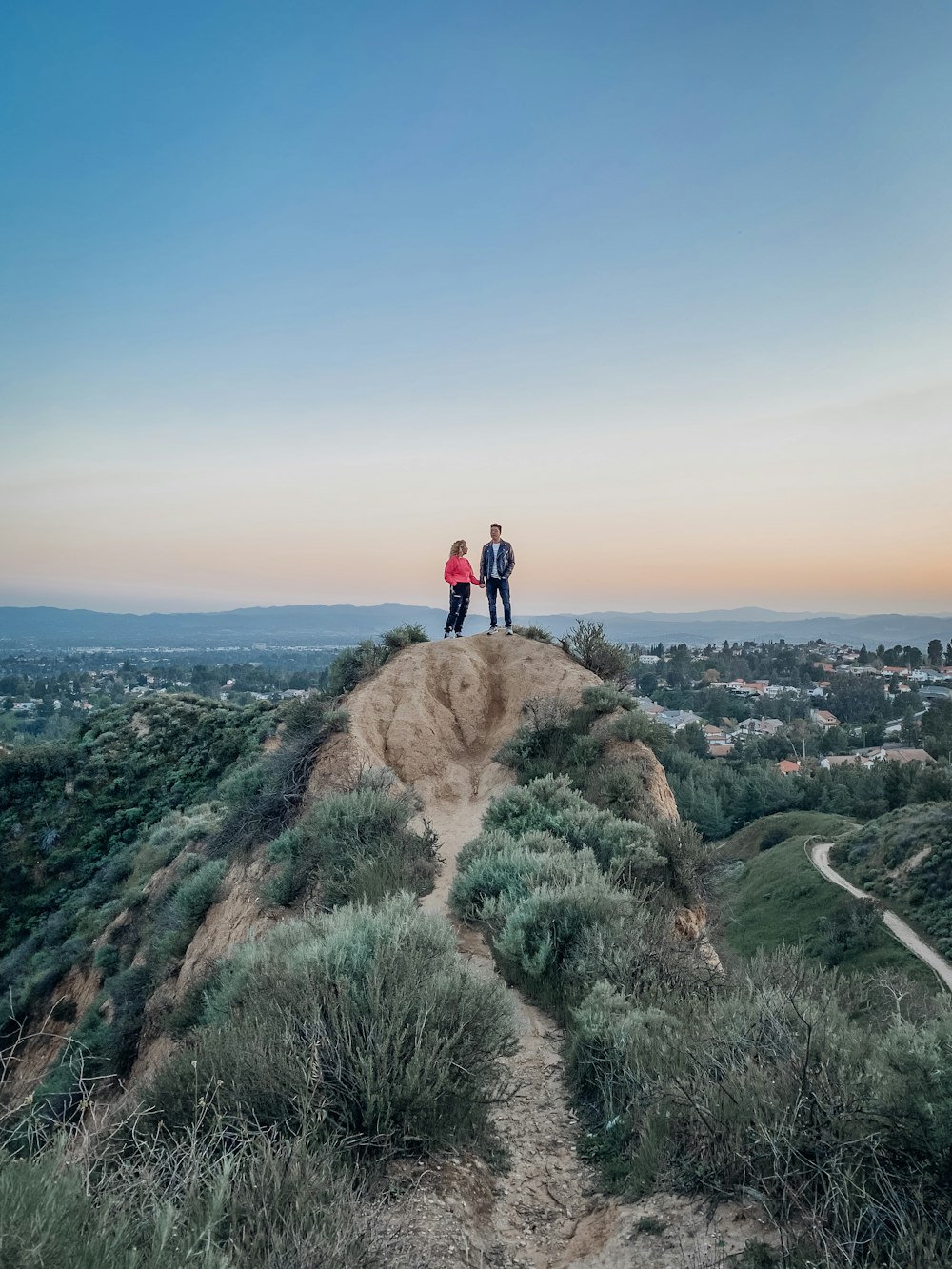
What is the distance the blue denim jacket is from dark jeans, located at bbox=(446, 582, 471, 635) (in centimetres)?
59

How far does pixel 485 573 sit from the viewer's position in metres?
A: 15.2

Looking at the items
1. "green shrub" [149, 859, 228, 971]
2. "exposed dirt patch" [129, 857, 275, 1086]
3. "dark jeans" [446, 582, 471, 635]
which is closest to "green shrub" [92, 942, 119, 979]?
"green shrub" [149, 859, 228, 971]

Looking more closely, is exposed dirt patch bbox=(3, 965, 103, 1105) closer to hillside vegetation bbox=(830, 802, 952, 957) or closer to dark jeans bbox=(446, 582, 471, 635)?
dark jeans bbox=(446, 582, 471, 635)

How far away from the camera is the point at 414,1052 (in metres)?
3.89

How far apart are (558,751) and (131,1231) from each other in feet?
34.3

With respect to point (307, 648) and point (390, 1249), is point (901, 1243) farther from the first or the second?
point (307, 648)

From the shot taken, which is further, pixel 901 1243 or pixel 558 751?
pixel 558 751

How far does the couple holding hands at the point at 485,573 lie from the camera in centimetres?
1499

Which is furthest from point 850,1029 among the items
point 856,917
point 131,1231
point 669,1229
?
point 856,917

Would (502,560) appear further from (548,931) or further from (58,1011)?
(58,1011)

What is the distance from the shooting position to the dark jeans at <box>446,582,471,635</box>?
50.8 feet

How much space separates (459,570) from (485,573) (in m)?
0.55

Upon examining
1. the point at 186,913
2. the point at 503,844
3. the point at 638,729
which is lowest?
the point at 186,913

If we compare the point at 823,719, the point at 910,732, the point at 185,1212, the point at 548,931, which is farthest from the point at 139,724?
the point at 823,719
